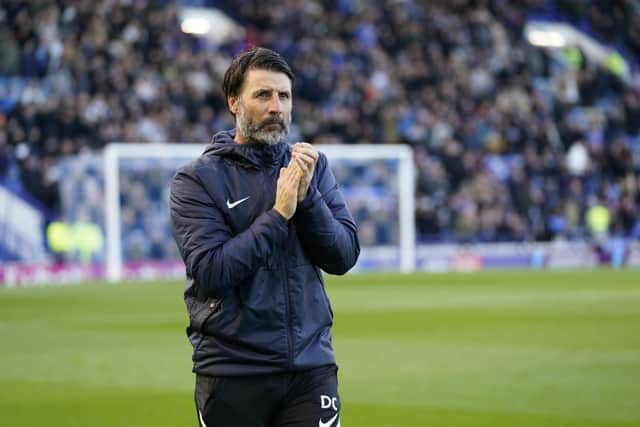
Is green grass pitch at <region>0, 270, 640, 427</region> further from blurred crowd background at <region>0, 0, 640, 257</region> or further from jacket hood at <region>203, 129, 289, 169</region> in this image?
blurred crowd background at <region>0, 0, 640, 257</region>

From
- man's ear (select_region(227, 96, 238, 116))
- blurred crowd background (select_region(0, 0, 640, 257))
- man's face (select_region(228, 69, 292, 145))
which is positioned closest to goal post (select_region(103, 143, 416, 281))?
blurred crowd background (select_region(0, 0, 640, 257))

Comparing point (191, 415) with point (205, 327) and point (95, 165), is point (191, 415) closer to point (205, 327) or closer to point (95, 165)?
point (205, 327)

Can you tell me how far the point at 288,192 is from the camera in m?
3.68

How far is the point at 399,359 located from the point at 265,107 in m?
7.58

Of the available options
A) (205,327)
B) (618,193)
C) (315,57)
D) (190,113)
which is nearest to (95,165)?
(190,113)

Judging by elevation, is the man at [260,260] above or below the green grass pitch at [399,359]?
above

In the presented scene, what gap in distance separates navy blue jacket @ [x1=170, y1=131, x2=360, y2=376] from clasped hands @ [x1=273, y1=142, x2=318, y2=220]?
0.13ft

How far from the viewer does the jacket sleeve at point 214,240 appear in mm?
3639

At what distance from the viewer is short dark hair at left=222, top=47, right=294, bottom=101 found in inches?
153

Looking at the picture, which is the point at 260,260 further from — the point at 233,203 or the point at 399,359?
the point at 399,359

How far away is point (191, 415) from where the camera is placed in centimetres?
809

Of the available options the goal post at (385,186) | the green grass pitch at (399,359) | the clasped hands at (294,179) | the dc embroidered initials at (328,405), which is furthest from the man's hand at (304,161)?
the goal post at (385,186)

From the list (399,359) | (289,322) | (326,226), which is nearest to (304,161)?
(326,226)

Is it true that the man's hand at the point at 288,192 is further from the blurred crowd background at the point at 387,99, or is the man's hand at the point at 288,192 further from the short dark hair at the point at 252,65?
the blurred crowd background at the point at 387,99
